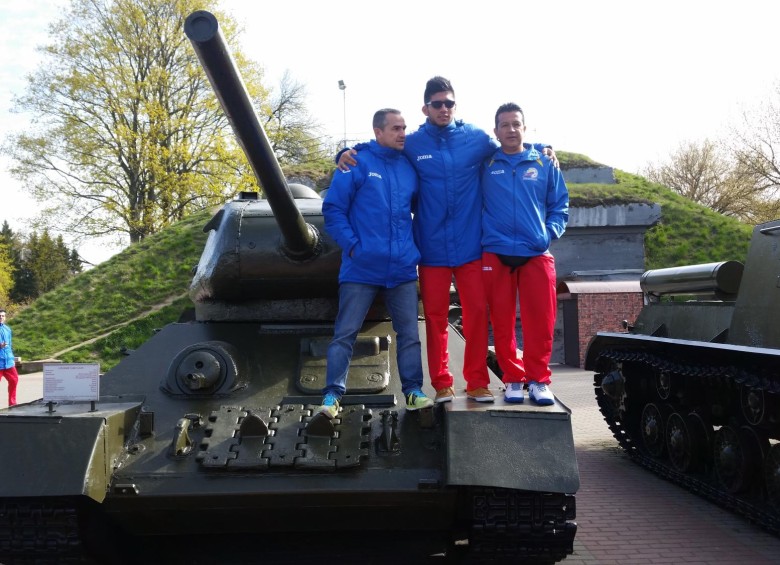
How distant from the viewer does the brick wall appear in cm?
2167

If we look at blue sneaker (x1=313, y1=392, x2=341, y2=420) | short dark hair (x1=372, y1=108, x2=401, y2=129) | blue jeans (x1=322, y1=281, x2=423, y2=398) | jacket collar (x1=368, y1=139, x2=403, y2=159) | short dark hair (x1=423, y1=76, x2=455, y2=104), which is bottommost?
blue sneaker (x1=313, y1=392, x2=341, y2=420)

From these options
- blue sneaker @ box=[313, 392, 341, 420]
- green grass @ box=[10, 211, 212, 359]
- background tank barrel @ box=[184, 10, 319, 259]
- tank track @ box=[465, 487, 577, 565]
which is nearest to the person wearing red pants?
tank track @ box=[465, 487, 577, 565]

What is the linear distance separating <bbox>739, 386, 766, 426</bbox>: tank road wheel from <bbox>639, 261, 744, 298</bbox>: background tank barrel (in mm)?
1668

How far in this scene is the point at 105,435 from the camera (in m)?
4.43

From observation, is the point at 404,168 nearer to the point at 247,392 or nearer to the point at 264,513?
the point at 247,392

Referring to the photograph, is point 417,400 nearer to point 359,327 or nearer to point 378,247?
point 359,327

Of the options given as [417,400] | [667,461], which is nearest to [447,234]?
[417,400]

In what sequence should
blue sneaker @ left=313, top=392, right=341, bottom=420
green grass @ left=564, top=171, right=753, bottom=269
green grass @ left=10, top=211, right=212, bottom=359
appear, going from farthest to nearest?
green grass @ left=564, top=171, right=753, bottom=269 → green grass @ left=10, top=211, right=212, bottom=359 → blue sneaker @ left=313, top=392, right=341, bottom=420

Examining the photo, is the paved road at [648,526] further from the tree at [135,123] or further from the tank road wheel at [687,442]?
the tree at [135,123]

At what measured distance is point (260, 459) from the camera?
4.55 m

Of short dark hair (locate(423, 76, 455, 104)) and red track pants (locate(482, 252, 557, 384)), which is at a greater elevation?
short dark hair (locate(423, 76, 455, 104))

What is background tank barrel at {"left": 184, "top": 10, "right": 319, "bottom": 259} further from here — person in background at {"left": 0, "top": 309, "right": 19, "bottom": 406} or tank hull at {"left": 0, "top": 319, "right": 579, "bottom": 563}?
person in background at {"left": 0, "top": 309, "right": 19, "bottom": 406}

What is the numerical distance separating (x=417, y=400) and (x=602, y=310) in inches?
697

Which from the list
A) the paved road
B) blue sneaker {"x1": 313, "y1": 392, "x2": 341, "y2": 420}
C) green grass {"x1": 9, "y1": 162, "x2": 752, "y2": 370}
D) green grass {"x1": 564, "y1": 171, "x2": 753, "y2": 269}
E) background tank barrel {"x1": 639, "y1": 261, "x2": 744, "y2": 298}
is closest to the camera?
blue sneaker {"x1": 313, "y1": 392, "x2": 341, "y2": 420}
